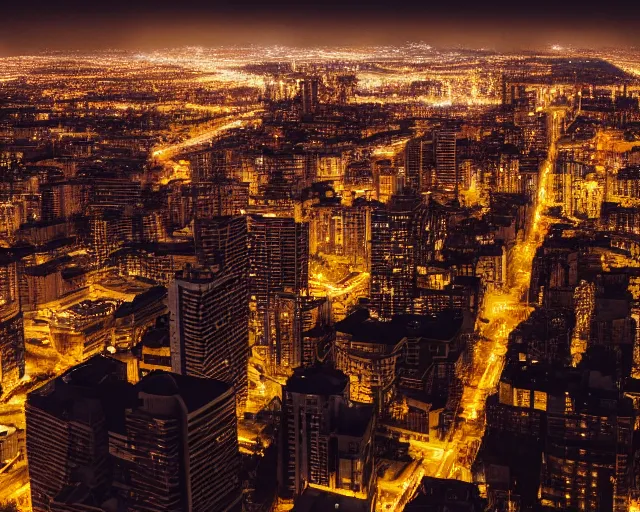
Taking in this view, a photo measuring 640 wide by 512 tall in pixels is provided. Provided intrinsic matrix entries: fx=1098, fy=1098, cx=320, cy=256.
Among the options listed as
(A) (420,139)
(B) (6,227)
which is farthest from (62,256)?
(A) (420,139)

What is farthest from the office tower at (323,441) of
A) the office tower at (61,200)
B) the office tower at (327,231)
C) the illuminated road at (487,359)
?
the office tower at (61,200)

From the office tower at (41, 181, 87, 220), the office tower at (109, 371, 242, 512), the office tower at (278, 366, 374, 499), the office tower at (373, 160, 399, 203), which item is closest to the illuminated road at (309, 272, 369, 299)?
the office tower at (373, 160, 399, 203)

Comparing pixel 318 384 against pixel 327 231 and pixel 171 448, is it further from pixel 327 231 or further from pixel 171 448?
pixel 327 231

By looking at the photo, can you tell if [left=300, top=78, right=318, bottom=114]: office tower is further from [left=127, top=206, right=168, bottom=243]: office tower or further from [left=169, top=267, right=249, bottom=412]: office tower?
[left=169, top=267, right=249, bottom=412]: office tower

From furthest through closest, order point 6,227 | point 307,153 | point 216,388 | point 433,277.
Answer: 1. point 307,153
2. point 6,227
3. point 433,277
4. point 216,388

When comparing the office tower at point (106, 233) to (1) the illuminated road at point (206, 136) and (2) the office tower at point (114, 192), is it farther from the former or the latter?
(1) the illuminated road at point (206, 136)

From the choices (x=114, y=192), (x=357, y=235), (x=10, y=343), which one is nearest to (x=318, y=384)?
(x=10, y=343)

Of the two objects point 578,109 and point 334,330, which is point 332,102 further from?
point 334,330
